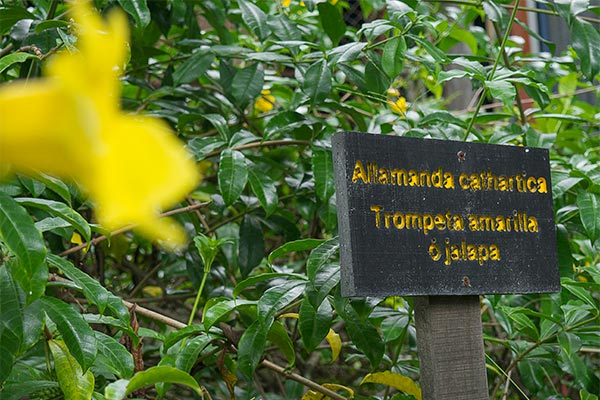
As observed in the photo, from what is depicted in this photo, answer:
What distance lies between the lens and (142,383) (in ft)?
3.47

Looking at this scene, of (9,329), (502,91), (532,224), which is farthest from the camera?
(532,224)

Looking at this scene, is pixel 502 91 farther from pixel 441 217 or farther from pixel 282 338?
pixel 282 338

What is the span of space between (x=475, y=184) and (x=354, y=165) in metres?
0.30

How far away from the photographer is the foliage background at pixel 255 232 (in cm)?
129

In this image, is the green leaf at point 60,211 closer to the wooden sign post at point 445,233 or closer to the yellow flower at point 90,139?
the wooden sign post at point 445,233

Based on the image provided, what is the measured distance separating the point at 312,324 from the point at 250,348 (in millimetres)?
131

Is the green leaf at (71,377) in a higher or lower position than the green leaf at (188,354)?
higher

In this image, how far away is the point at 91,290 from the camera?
1290 millimetres

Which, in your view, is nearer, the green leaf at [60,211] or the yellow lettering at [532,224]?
the green leaf at [60,211]

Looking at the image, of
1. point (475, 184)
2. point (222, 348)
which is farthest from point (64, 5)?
point (475, 184)

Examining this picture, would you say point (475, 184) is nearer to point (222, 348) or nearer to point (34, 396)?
point (222, 348)

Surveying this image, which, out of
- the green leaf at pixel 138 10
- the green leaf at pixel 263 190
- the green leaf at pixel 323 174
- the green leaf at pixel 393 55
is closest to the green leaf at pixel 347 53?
the green leaf at pixel 393 55

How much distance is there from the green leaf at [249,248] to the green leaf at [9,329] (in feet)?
3.00

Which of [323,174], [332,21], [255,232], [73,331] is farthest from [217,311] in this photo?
[332,21]
